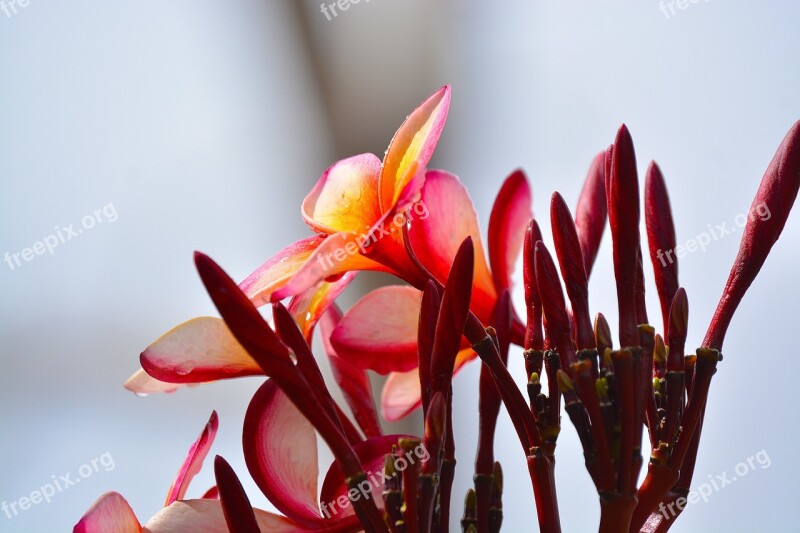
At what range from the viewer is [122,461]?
3.66ft

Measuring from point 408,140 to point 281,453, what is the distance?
0.17 m

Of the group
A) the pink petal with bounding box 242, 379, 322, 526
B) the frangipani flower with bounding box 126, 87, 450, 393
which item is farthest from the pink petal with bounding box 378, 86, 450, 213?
the pink petal with bounding box 242, 379, 322, 526

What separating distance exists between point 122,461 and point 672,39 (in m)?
1.11

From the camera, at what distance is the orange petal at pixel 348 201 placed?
383mm

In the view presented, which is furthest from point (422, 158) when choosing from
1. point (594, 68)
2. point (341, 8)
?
point (341, 8)

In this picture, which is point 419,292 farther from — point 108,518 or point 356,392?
point 108,518

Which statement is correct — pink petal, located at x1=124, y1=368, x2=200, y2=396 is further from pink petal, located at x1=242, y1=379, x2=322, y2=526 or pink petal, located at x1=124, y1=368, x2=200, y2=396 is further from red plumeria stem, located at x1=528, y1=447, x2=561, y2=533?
red plumeria stem, located at x1=528, y1=447, x2=561, y2=533

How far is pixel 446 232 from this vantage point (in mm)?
432

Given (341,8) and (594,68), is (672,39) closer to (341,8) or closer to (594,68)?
(594,68)

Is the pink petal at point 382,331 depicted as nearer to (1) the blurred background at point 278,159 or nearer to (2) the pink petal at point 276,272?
(2) the pink petal at point 276,272

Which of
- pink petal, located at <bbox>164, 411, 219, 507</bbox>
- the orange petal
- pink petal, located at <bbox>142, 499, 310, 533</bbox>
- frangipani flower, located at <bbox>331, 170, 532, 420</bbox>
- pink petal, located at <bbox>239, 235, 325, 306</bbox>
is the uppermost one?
the orange petal

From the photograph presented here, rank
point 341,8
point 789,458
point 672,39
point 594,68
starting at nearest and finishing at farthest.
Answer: point 789,458 < point 672,39 < point 594,68 < point 341,8

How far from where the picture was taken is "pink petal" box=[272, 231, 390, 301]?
0.30m

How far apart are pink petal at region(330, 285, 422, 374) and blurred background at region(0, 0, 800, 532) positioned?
0.71 meters
